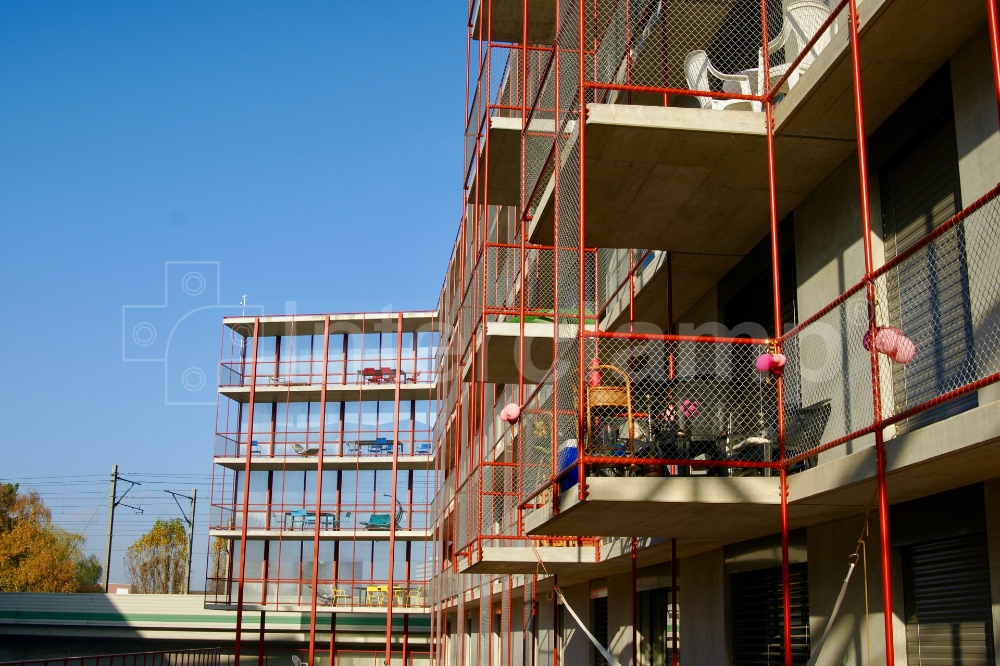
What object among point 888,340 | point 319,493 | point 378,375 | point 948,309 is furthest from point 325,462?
point 888,340

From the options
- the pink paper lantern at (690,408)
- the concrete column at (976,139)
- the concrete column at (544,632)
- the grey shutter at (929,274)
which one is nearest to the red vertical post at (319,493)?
the concrete column at (544,632)

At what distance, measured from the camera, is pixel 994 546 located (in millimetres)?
6074

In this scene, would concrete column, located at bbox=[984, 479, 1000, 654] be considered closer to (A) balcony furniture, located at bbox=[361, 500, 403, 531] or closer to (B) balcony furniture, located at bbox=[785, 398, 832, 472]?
(B) balcony furniture, located at bbox=[785, 398, 832, 472]

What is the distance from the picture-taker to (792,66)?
7836mm

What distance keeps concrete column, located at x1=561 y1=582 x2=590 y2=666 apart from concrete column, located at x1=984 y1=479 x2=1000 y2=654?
37.4 feet

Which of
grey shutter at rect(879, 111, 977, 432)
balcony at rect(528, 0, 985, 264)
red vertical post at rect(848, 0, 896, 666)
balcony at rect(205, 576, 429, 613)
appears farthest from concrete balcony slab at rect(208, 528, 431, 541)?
red vertical post at rect(848, 0, 896, 666)

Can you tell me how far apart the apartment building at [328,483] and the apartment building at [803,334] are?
26432 millimetres

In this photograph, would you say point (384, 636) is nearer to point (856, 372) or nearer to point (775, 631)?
point (775, 631)

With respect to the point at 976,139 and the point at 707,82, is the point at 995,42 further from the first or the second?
the point at 707,82

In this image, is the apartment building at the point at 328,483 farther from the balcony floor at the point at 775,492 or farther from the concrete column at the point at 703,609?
the balcony floor at the point at 775,492

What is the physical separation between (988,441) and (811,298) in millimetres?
3859

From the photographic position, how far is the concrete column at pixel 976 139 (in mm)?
5848

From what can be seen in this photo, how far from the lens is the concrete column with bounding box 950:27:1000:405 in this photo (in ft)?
19.2

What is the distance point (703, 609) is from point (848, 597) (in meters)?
3.60
